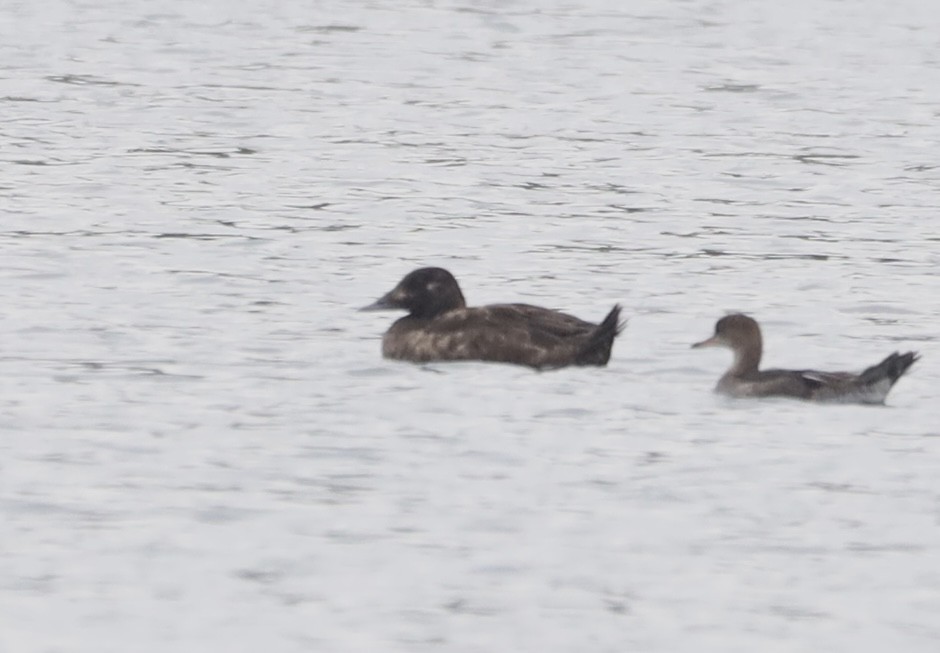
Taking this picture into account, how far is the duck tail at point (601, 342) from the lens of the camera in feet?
34.4

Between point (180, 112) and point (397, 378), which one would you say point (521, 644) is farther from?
point (180, 112)

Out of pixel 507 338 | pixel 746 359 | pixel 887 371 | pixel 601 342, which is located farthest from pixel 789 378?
pixel 507 338

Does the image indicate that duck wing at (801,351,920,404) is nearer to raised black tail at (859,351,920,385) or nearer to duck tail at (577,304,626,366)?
raised black tail at (859,351,920,385)

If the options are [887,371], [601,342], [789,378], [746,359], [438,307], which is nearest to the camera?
[887,371]

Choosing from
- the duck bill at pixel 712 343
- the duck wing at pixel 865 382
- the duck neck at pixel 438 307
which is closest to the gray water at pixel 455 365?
the duck wing at pixel 865 382

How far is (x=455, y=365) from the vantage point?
426 inches

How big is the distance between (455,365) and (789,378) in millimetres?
1682

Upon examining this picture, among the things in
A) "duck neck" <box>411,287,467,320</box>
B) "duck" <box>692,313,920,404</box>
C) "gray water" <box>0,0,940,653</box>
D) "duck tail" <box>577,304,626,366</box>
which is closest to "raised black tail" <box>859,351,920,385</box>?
"duck" <box>692,313,920,404</box>

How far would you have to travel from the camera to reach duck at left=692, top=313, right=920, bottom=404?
9711 millimetres

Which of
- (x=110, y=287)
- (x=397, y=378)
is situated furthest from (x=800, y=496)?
(x=110, y=287)

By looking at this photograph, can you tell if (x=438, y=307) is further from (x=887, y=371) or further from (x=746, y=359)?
(x=887, y=371)

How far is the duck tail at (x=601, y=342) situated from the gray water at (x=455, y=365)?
10 cm

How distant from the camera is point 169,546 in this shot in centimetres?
748

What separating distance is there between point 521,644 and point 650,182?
1055cm
